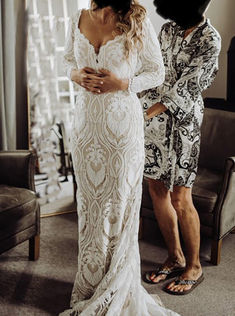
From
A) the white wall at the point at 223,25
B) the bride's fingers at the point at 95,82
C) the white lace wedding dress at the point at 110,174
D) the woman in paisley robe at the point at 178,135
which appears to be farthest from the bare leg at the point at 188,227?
the white wall at the point at 223,25

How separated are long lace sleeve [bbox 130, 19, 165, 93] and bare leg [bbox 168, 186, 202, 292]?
0.70 metres

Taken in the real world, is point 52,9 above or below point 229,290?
above

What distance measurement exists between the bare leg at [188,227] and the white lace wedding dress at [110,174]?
0.41 metres

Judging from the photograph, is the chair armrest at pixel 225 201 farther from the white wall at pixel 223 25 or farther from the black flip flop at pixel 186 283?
the white wall at pixel 223 25

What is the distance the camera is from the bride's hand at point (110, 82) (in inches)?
62.0

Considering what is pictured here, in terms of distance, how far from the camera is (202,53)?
1906 millimetres

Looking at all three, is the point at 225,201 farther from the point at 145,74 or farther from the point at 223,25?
the point at 223,25

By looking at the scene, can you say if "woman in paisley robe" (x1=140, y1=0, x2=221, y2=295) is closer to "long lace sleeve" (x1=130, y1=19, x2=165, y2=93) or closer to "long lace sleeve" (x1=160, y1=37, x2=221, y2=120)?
"long lace sleeve" (x1=160, y1=37, x2=221, y2=120)

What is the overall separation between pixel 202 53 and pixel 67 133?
1678 mm

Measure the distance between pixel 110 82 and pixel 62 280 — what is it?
119 cm

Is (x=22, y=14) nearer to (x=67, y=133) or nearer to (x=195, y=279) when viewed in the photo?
(x=67, y=133)

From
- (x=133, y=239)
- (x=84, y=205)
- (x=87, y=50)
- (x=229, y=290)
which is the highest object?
(x=87, y=50)

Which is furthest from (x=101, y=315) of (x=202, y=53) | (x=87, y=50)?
(x=202, y=53)

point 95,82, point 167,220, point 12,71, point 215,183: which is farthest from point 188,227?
point 12,71
